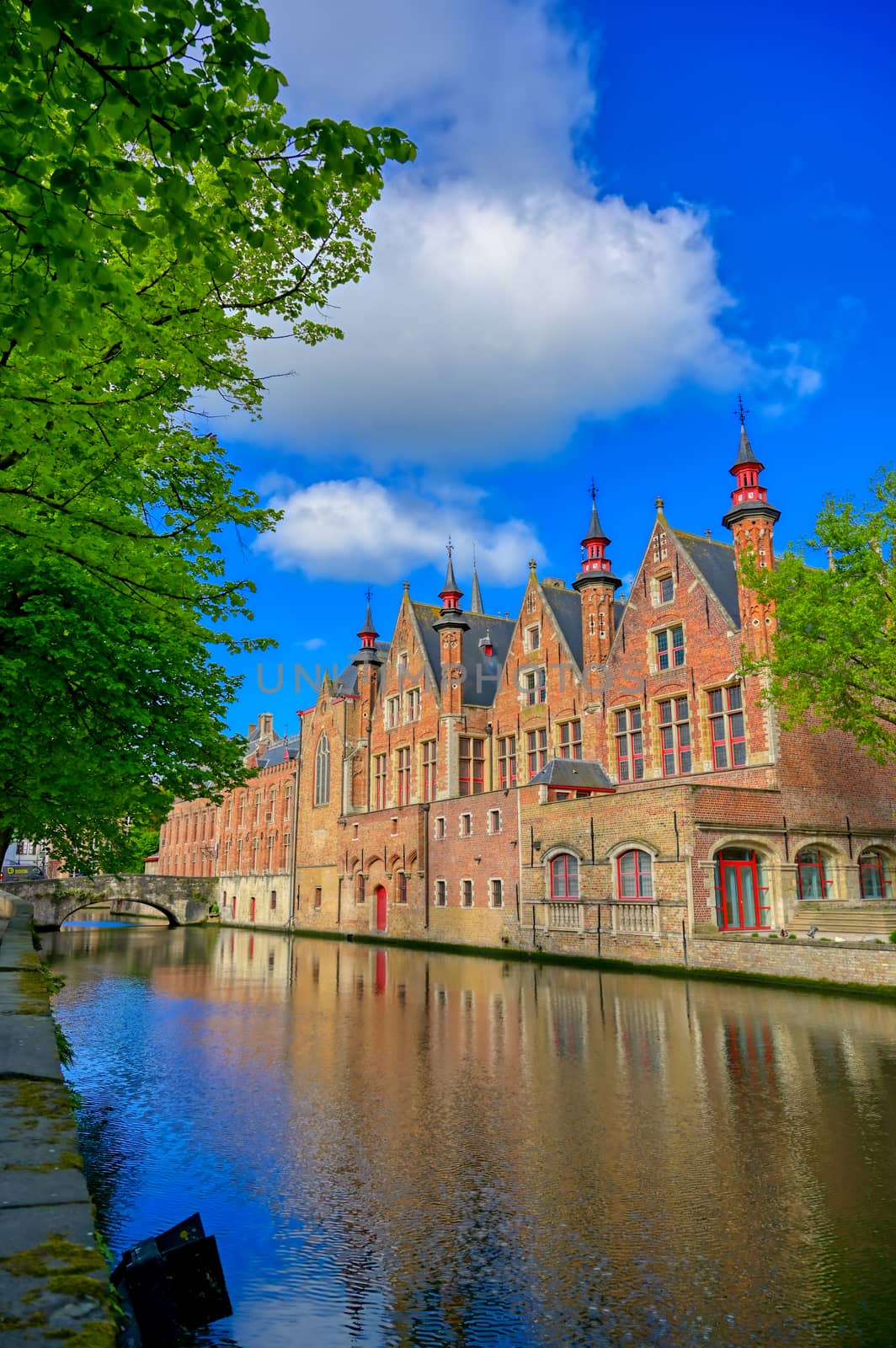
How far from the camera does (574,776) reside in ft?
107

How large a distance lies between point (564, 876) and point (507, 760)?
1033 centimetres

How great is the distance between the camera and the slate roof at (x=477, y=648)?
44.2 m

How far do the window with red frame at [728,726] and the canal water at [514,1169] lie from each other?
13238mm

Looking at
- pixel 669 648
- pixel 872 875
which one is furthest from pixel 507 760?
pixel 872 875

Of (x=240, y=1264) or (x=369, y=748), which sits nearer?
(x=240, y=1264)

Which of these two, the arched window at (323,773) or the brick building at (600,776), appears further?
the arched window at (323,773)

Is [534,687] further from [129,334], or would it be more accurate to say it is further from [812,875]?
[129,334]

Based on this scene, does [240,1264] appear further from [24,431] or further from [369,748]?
[369,748]

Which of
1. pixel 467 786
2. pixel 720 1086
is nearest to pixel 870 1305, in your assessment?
pixel 720 1086

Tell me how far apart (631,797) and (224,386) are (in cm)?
2067

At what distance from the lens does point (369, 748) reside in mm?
50406

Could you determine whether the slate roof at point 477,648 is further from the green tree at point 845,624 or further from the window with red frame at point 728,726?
the green tree at point 845,624

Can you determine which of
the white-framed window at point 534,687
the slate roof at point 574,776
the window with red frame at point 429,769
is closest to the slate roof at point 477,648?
the window with red frame at point 429,769

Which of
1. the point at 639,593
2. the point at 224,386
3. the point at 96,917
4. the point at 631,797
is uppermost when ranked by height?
the point at 639,593
